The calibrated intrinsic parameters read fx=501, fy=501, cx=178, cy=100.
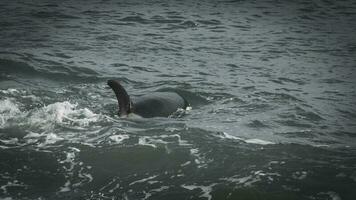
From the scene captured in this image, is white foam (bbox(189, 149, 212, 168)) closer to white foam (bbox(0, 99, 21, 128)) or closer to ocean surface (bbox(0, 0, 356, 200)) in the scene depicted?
ocean surface (bbox(0, 0, 356, 200))

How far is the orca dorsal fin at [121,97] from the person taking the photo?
31.8 ft

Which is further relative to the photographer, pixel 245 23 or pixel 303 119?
pixel 245 23

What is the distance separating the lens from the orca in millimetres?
9781

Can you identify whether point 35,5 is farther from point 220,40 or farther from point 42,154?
point 42,154

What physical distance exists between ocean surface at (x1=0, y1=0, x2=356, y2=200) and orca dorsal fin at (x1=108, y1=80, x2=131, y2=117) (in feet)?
0.78

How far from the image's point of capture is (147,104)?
418 inches

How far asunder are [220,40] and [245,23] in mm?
4222

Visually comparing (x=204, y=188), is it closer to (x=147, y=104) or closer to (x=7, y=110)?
(x=147, y=104)

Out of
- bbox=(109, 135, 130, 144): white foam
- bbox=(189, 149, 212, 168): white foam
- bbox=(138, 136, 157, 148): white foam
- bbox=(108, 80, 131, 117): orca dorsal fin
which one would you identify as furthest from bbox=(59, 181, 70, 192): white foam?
bbox=(108, 80, 131, 117): orca dorsal fin

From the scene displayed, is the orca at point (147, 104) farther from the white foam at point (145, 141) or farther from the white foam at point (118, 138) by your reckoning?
the white foam at point (145, 141)

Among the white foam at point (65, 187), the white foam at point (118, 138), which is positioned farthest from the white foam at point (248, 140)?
the white foam at point (65, 187)

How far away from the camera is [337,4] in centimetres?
3045

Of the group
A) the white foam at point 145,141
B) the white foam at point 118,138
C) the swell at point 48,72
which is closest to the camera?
the white foam at point 145,141

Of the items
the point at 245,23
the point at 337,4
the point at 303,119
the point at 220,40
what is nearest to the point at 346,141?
the point at 303,119
